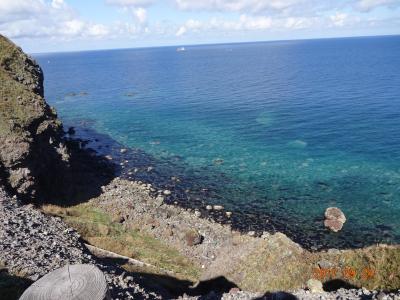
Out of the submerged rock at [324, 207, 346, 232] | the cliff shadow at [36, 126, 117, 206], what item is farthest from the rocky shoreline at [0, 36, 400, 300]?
the submerged rock at [324, 207, 346, 232]

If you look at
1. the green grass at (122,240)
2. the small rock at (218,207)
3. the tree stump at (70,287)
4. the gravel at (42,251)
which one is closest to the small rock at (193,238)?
the green grass at (122,240)

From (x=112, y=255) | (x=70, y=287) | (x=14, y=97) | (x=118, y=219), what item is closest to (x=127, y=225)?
(x=118, y=219)

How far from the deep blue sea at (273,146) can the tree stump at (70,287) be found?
1480 inches

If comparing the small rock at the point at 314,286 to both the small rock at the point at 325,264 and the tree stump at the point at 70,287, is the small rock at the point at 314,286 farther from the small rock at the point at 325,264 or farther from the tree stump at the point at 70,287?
the tree stump at the point at 70,287

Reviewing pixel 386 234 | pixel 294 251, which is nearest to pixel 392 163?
pixel 386 234

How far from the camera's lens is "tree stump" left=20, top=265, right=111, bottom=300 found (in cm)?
1284

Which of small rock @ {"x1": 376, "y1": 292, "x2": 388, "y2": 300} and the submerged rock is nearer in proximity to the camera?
small rock @ {"x1": 376, "y1": 292, "x2": 388, "y2": 300}

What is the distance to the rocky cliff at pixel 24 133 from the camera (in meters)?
48.6

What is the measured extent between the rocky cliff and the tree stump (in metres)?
38.1

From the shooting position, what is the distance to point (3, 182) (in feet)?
153

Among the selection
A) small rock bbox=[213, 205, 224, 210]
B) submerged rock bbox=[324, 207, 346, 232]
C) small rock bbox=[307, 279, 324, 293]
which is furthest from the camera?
small rock bbox=[213, 205, 224, 210]

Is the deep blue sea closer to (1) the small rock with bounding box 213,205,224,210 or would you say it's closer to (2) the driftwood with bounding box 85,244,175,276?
(1) the small rock with bounding box 213,205,224,210

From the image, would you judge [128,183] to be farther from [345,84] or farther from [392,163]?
[345,84]

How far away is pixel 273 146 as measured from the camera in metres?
79.4
